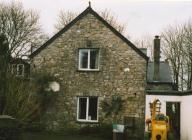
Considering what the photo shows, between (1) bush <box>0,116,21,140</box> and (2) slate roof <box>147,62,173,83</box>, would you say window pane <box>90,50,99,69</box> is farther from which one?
(1) bush <box>0,116,21,140</box>

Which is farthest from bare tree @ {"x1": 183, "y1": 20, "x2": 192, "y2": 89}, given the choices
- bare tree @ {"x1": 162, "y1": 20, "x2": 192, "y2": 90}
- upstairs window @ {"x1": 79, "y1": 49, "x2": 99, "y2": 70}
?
upstairs window @ {"x1": 79, "y1": 49, "x2": 99, "y2": 70}

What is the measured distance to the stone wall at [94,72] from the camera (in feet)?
90.8

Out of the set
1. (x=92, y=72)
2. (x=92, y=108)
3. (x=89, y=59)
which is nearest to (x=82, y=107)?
(x=92, y=108)

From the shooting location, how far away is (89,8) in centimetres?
2848

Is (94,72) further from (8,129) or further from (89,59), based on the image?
(8,129)

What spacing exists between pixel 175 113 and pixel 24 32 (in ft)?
66.7

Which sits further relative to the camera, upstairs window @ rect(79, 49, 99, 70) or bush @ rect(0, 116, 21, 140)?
upstairs window @ rect(79, 49, 99, 70)

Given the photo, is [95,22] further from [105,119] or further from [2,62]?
[2,62]

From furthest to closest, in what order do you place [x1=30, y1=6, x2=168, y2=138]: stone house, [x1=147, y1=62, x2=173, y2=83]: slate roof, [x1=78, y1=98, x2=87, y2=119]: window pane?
[x1=147, y1=62, x2=173, y2=83]: slate roof < [x1=78, y1=98, x2=87, y2=119]: window pane < [x1=30, y1=6, x2=168, y2=138]: stone house

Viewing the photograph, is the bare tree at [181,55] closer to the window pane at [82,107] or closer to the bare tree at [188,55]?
the bare tree at [188,55]

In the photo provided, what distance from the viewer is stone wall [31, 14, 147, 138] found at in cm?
2767

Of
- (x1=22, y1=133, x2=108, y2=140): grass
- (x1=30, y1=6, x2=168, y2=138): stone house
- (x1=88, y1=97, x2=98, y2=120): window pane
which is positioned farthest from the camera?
(x1=88, y1=97, x2=98, y2=120): window pane

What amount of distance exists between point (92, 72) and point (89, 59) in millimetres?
880

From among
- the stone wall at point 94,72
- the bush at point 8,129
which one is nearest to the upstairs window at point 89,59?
the stone wall at point 94,72
